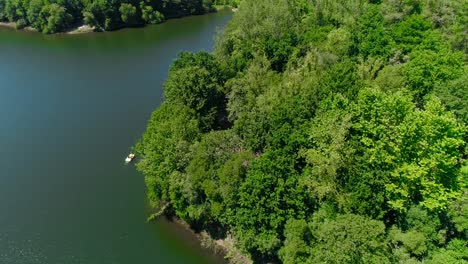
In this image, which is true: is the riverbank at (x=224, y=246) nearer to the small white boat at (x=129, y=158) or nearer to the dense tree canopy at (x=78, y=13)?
the small white boat at (x=129, y=158)

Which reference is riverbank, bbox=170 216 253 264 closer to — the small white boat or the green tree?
the small white boat

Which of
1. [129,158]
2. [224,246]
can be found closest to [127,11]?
[129,158]

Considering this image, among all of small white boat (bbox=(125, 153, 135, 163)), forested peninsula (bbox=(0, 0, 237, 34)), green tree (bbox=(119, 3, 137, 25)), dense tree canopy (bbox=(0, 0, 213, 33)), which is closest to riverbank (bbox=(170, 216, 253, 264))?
small white boat (bbox=(125, 153, 135, 163))

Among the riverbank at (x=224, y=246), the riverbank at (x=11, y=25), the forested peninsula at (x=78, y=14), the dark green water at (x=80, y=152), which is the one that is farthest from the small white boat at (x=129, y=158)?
the riverbank at (x=11, y=25)

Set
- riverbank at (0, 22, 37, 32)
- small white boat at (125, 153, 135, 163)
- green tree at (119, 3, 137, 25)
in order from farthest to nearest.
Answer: riverbank at (0, 22, 37, 32), green tree at (119, 3, 137, 25), small white boat at (125, 153, 135, 163)

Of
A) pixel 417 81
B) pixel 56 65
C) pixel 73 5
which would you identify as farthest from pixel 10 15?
pixel 417 81

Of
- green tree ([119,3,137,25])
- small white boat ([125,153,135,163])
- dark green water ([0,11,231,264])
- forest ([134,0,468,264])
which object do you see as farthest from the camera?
green tree ([119,3,137,25])

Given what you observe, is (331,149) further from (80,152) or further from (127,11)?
(127,11)
